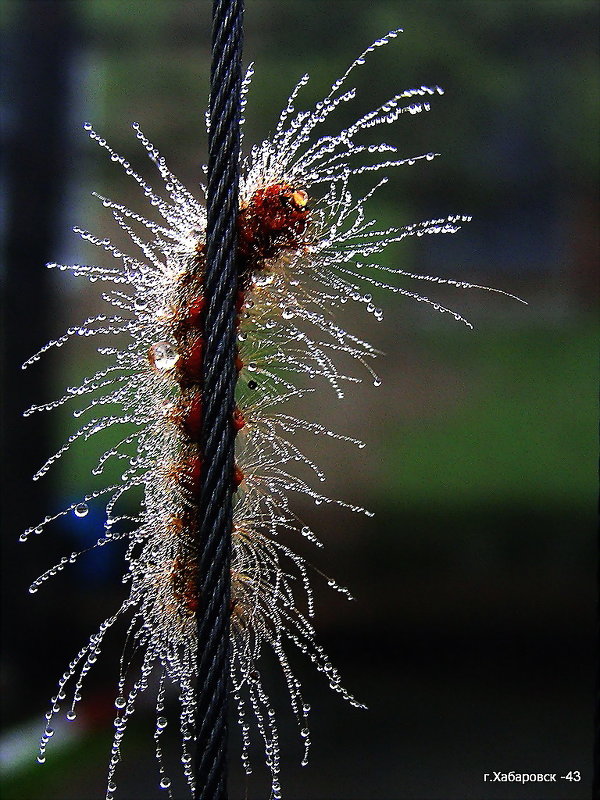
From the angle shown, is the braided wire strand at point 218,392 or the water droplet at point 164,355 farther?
the water droplet at point 164,355

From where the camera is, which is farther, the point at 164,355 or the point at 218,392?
the point at 164,355

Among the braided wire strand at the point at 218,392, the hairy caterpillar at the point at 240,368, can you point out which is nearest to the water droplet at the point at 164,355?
the hairy caterpillar at the point at 240,368

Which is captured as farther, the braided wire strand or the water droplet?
the water droplet

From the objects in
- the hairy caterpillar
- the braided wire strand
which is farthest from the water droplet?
the braided wire strand

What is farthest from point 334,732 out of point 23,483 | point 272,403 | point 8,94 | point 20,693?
point 272,403

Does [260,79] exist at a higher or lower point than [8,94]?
higher

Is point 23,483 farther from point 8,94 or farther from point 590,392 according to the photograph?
point 590,392

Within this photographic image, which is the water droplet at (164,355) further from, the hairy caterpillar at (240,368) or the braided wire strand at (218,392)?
the braided wire strand at (218,392)

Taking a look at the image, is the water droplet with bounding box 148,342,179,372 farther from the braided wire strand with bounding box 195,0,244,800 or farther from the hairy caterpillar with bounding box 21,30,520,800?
the braided wire strand with bounding box 195,0,244,800
